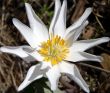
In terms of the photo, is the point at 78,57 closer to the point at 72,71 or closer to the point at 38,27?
the point at 72,71

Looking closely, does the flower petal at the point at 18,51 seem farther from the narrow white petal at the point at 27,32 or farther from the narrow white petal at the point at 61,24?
the narrow white petal at the point at 61,24

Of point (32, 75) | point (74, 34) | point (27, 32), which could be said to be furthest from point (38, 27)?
point (32, 75)

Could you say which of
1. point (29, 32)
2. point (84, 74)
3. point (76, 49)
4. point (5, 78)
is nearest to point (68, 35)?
point (76, 49)

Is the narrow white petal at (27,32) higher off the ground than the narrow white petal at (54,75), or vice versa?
the narrow white petal at (27,32)

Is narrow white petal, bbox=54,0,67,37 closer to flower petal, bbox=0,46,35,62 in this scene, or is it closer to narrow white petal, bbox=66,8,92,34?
narrow white petal, bbox=66,8,92,34

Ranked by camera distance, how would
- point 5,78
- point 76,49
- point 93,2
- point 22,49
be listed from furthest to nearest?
point 93,2 → point 5,78 → point 76,49 → point 22,49

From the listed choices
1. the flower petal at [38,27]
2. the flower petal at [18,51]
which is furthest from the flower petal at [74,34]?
the flower petal at [18,51]

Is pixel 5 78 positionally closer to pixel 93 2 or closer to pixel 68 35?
pixel 68 35
